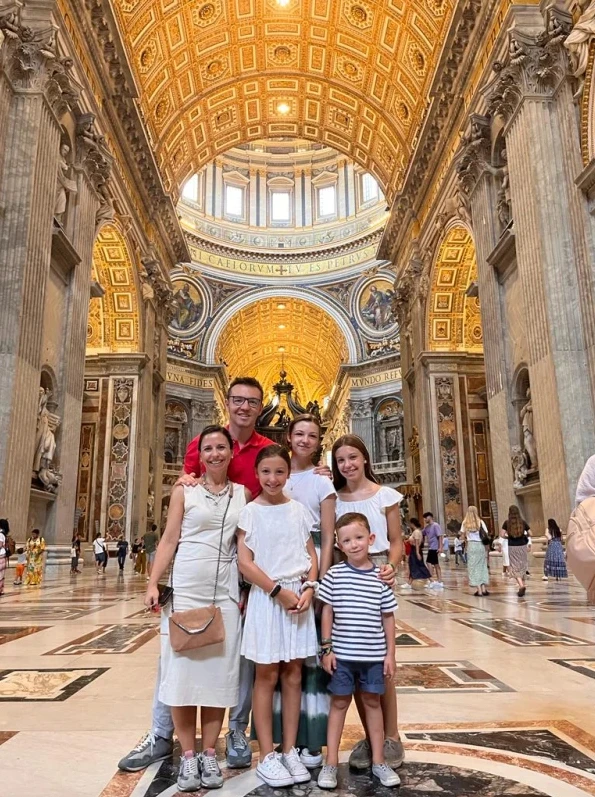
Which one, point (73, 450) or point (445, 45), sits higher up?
point (445, 45)

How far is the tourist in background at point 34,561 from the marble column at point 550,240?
23.2 ft

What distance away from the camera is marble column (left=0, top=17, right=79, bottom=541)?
856cm

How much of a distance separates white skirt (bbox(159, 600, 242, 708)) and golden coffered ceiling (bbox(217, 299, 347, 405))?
3445 cm

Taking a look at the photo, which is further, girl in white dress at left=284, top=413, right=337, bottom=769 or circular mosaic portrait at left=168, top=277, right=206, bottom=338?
circular mosaic portrait at left=168, top=277, right=206, bottom=338

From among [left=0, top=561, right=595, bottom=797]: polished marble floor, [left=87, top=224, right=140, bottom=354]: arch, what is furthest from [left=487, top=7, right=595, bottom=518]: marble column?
[left=87, top=224, right=140, bottom=354]: arch

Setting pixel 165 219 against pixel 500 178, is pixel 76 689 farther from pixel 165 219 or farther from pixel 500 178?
pixel 165 219

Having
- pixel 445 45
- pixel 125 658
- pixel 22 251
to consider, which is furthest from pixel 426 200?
pixel 125 658

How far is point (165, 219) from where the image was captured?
18.8 meters

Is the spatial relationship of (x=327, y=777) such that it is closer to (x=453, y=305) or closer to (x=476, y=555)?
(x=476, y=555)

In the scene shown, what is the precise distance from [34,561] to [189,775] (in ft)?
25.6

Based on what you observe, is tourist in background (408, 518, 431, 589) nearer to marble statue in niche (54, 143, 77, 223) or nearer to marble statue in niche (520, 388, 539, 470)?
marble statue in niche (520, 388, 539, 470)

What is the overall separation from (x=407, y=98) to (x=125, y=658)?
16846mm

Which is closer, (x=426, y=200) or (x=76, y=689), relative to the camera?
(x=76, y=689)

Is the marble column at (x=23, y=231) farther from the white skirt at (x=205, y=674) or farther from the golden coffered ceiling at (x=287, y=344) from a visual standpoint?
the golden coffered ceiling at (x=287, y=344)
